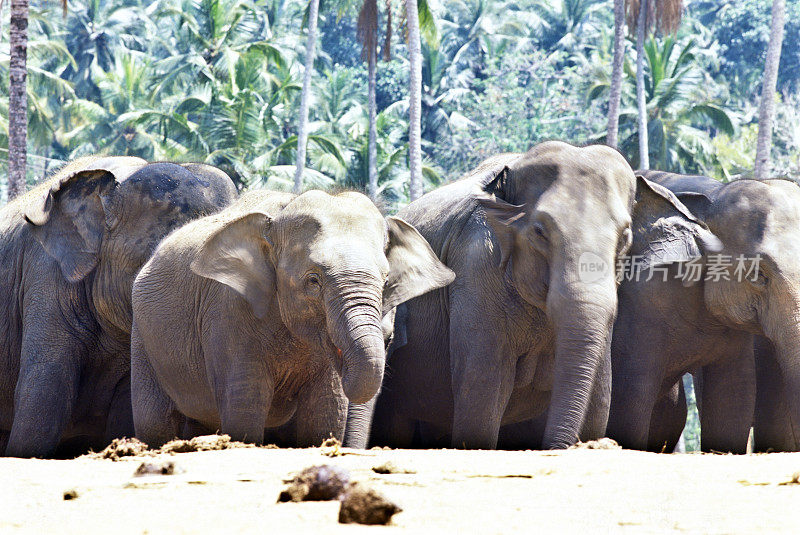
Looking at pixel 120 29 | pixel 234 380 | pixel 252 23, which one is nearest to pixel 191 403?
pixel 234 380

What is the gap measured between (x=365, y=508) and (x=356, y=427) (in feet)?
12.8

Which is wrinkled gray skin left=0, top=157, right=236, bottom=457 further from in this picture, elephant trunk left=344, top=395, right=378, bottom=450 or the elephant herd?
elephant trunk left=344, top=395, right=378, bottom=450

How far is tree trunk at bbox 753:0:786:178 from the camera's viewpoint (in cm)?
2152

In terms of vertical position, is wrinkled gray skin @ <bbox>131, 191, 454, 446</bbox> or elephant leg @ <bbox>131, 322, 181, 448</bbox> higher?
wrinkled gray skin @ <bbox>131, 191, 454, 446</bbox>

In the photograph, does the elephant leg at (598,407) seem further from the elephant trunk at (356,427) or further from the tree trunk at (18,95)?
the tree trunk at (18,95)

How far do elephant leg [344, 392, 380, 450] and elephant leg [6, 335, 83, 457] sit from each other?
2.22 metres

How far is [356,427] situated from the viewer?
25.2ft

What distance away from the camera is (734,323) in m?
8.85

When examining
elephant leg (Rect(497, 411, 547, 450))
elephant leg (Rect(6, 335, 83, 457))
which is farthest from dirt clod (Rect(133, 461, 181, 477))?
elephant leg (Rect(497, 411, 547, 450))

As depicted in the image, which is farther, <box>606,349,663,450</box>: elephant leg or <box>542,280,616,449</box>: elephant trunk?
<box>606,349,663,450</box>: elephant leg

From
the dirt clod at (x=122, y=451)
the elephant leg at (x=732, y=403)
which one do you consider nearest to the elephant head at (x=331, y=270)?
the dirt clod at (x=122, y=451)

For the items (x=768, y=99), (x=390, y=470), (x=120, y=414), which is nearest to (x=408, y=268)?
(x=390, y=470)

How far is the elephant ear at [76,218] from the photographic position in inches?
345

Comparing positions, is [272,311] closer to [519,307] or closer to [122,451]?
[122,451]
